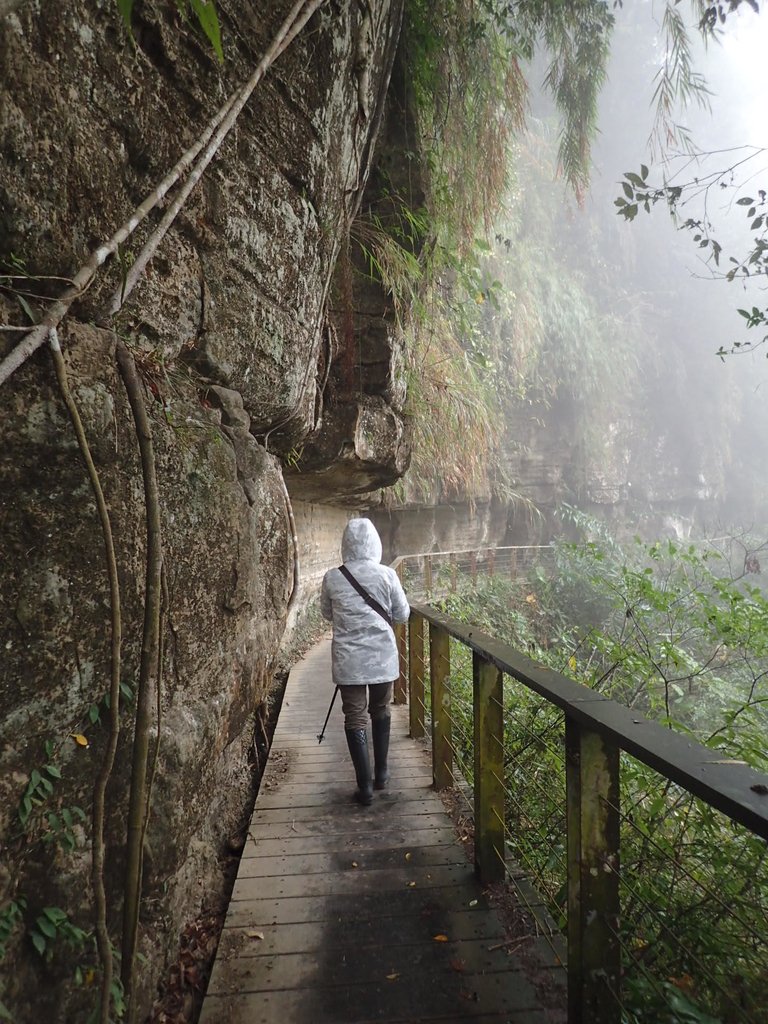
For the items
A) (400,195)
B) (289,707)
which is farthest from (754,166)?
(289,707)

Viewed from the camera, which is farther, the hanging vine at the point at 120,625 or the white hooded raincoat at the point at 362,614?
the white hooded raincoat at the point at 362,614

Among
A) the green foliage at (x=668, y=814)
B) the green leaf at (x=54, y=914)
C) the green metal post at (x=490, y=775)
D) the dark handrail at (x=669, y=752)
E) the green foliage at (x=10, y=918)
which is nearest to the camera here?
the dark handrail at (x=669, y=752)

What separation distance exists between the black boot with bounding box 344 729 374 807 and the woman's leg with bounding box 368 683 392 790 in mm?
118

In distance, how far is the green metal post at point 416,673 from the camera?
4.13m

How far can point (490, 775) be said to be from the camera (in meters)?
2.35

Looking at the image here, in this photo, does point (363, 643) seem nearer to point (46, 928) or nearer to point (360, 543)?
point (360, 543)

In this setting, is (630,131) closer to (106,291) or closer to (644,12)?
(644,12)

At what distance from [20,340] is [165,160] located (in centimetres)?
105

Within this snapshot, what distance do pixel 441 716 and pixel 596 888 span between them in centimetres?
174

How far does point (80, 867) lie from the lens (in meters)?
1.57

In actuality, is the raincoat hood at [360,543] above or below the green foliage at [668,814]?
above

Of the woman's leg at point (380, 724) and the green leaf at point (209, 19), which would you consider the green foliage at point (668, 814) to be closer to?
the woman's leg at point (380, 724)

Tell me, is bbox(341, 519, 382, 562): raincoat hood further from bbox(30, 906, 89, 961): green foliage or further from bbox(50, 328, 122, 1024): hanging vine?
bbox(30, 906, 89, 961): green foliage

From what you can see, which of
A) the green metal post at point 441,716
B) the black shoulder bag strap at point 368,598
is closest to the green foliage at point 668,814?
the green metal post at point 441,716
